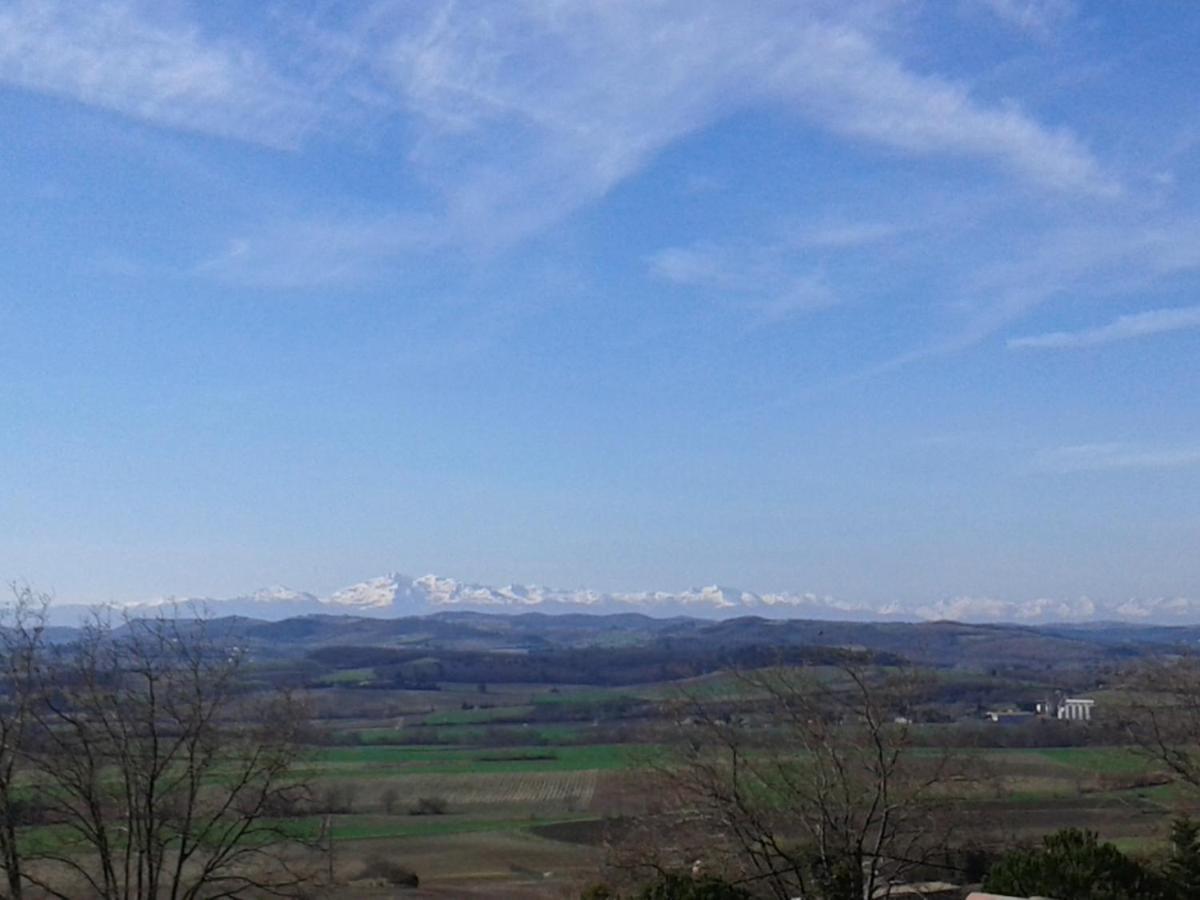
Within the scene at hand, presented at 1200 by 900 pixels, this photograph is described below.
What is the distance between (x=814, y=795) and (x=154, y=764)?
9999 mm

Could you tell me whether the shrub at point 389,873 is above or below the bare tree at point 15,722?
below

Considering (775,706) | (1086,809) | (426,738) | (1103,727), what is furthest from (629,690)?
(775,706)

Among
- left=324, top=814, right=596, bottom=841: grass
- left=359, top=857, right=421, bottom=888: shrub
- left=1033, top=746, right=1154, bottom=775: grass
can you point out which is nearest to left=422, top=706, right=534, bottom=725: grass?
left=324, top=814, right=596, bottom=841: grass

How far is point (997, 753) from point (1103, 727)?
24.7m

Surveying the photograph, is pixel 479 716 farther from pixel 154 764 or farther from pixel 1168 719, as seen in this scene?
pixel 154 764

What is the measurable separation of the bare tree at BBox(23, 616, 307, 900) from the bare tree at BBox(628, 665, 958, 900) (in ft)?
22.3

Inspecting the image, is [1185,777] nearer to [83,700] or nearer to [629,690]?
[83,700]

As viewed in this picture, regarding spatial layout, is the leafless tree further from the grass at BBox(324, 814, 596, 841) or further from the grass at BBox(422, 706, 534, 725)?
the grass at BBox(422, 706, 534, 725)

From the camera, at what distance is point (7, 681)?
21.2 meters

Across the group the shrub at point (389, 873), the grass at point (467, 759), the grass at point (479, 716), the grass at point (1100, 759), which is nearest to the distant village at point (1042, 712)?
the grass at point (1100, 759)

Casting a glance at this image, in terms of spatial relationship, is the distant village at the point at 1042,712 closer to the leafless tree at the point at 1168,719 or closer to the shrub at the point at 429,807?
the leafless tree at the point at 1168,719

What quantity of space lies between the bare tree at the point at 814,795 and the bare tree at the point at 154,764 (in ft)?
22.3

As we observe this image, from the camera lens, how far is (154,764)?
20344 millimetres

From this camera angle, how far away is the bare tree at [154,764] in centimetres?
2033
